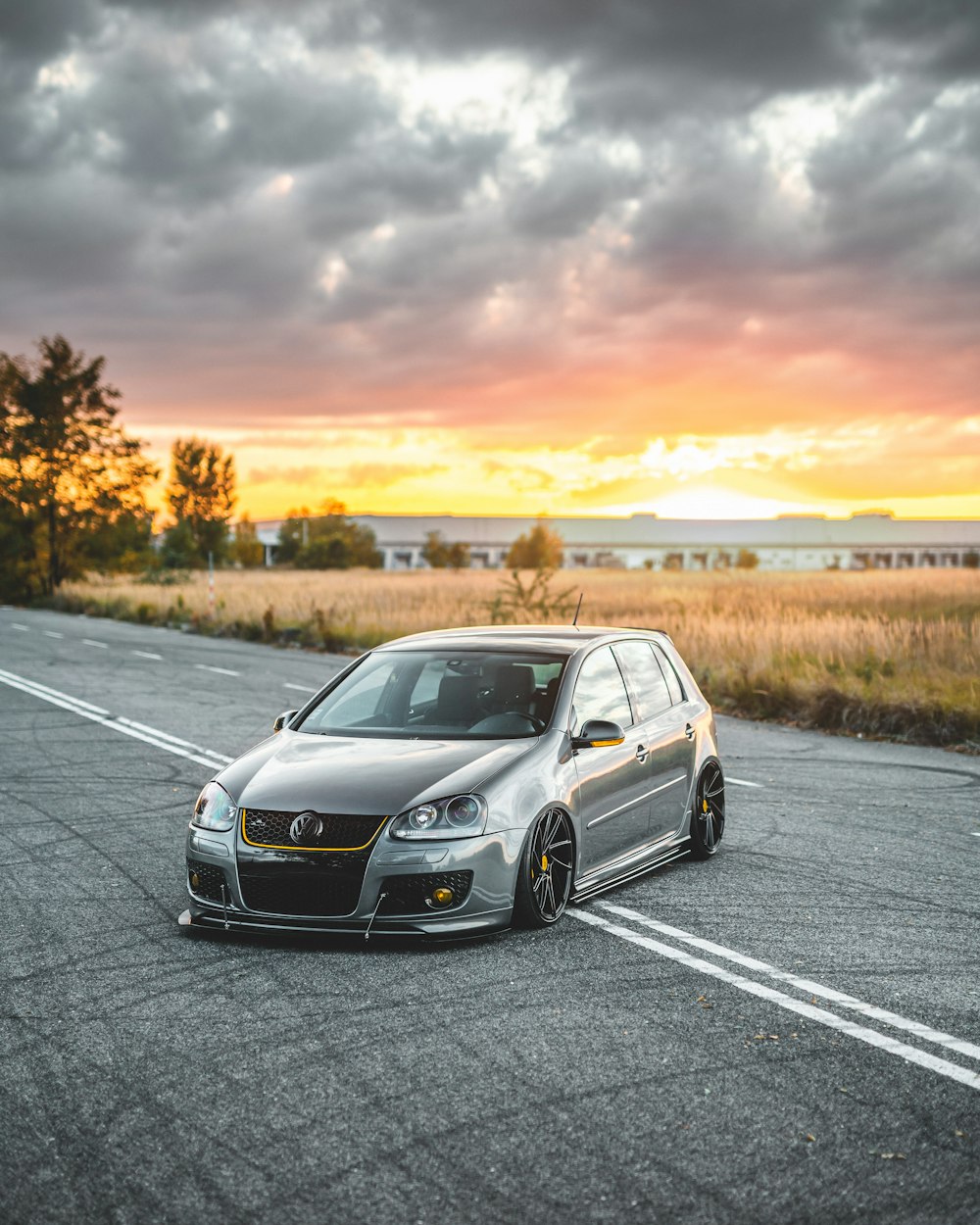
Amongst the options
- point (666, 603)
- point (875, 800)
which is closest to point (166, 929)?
point (875, 800)

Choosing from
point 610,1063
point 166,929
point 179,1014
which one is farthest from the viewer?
point 166,929

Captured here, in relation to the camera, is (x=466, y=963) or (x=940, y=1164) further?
(x=466, y=963)

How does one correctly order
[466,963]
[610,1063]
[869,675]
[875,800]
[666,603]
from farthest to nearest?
[666,603] → [869,675] → [875,800] → [466,963] → [610,1063]

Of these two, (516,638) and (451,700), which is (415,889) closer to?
(451,700)

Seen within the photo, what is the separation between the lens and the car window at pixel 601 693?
283 inches

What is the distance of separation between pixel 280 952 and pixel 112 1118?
1904 mm

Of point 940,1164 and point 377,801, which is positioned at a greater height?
point 377,801

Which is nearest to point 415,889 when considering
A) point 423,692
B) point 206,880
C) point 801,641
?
point 206,880

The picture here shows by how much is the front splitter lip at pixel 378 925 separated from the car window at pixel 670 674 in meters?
2.63

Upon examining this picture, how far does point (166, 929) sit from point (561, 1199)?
338cm

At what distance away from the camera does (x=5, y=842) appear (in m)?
8.61

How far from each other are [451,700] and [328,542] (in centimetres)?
11214

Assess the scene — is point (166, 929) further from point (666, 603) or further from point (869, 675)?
point (666, 603)

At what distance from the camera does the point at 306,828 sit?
5977mm
